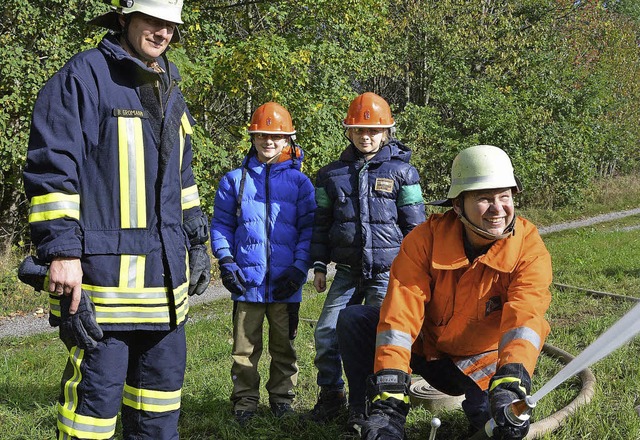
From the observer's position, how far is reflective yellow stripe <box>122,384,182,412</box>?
3.04 meters

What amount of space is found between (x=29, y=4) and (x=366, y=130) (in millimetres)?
6887

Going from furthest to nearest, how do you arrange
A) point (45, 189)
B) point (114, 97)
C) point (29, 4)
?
point (29, 4) < point (114, 97) < point (45, 189)

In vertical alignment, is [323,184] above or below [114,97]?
below

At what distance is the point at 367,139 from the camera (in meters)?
4.58

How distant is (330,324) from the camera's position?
440cm

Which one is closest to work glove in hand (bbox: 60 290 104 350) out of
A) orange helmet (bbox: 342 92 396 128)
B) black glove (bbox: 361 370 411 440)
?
black glove (bbox: 361 370 411 440)

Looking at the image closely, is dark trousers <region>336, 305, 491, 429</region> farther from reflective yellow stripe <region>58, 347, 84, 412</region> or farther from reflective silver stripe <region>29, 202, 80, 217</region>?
reflective silver stripe <region>29, 202, 80, 217</region>

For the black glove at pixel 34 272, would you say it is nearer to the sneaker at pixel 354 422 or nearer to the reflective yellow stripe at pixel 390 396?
the reflective yellow stripe at pixel 390 396

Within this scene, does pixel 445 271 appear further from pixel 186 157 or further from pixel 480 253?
pixel 186 157

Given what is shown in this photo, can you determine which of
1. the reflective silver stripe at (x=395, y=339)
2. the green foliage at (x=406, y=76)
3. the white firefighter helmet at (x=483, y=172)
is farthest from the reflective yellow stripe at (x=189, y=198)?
the green foliage at (x=406, y=76)

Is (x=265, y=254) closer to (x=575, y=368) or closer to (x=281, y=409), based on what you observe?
(x=281, y=409)

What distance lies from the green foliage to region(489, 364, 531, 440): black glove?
26.6 ft

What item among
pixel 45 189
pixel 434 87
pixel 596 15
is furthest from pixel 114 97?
pixel 596 15

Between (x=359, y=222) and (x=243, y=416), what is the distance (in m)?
1.33
